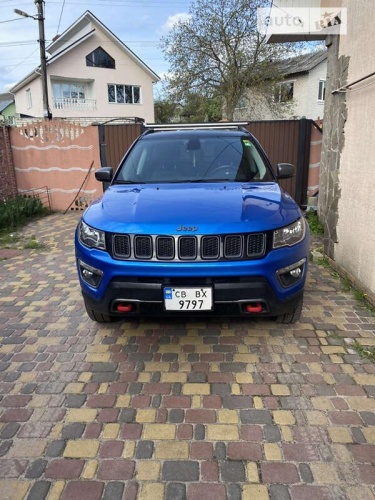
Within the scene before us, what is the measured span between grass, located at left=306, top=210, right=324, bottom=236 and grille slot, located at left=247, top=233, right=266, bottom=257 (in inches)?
160

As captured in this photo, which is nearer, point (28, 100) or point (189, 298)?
point (189, 298)

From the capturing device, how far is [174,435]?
2.12 meters

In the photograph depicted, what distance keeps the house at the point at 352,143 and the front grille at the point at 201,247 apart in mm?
1688

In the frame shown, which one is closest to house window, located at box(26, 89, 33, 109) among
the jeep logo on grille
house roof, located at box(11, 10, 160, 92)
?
house roof, located at box(11, 10, 160, 92)

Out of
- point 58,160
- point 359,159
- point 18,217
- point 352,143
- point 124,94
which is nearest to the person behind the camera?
point 359,159

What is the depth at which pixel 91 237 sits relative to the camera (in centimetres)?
283

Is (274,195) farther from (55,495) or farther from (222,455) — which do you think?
(55,495)

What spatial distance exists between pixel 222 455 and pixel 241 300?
0.99m

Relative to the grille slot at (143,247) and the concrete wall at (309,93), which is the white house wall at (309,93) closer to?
the concrete wall at (309,93)

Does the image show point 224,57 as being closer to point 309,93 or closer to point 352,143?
point 309,93

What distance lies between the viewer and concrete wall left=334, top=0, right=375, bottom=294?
3.66m

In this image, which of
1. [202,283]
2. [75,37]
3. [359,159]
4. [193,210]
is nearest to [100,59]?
[75,37]

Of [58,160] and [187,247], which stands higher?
[58,160]

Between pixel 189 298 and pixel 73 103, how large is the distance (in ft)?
96.7
